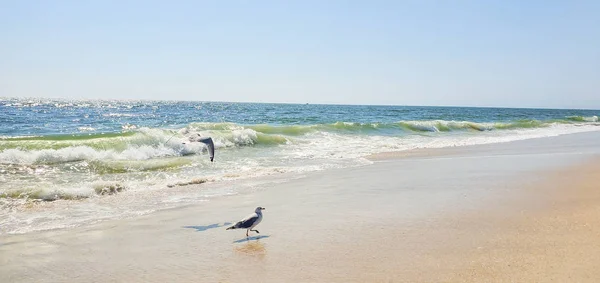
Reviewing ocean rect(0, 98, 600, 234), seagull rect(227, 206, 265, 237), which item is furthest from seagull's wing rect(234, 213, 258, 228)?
ocean rect(0, 98, 600, 234)

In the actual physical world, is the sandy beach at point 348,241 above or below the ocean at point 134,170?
above

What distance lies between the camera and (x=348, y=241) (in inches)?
201

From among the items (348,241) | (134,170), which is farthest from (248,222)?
(134,170)

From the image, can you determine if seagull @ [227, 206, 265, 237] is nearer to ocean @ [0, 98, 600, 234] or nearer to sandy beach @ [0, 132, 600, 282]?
sandy beach @ [0, 132, 600, 282]

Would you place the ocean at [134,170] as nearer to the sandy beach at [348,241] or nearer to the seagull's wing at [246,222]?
the sandy beach at [348,241]

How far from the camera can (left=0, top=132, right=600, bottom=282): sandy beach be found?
4184mm

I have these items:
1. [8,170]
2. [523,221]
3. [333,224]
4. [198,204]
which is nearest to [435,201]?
[523,221]

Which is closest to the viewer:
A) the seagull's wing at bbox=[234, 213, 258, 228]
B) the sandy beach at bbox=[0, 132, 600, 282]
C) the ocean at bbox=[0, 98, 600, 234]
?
the sandy beach at bbox=[0, 132, 600, 282]

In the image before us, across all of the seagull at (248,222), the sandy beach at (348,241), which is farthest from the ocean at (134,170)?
the seagull at (248,222)

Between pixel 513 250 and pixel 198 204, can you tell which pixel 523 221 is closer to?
pixel 513 250

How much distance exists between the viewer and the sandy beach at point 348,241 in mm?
4184

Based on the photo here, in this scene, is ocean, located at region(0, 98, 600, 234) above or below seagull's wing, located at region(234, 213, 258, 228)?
below

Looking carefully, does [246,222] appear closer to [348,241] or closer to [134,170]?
[348,241]

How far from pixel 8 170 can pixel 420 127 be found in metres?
24.3
